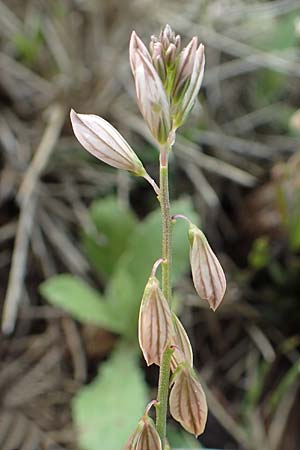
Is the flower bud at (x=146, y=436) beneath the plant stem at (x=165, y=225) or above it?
beneath

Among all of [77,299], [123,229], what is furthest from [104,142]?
[123,229]

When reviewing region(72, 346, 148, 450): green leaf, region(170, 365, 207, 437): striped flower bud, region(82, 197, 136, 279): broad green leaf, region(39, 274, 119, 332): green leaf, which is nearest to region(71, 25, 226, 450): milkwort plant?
region(170, 365, 207, 437): striped flower bud

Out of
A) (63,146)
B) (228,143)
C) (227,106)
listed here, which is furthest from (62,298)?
(227,106)

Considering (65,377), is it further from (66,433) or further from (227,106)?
(227,106)

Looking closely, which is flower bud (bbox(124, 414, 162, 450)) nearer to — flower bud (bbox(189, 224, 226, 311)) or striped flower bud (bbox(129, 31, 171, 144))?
flower bud (bbox(189, 224, 226, 311))

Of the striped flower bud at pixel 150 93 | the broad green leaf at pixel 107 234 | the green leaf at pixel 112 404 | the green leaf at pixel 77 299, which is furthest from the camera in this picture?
the broad green leaf at pixel 107 234

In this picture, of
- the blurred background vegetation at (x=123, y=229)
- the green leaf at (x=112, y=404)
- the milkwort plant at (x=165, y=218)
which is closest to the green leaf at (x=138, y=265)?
the blurred background vegetation at (x=123, y=229)

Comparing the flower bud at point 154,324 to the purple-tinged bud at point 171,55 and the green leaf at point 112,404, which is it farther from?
the green leaf at point 112,404

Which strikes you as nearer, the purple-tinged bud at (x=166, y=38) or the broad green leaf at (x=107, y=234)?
the purple-tinged bud at (x=166, y=38)

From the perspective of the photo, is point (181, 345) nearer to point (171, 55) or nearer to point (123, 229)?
point (171, 55)
